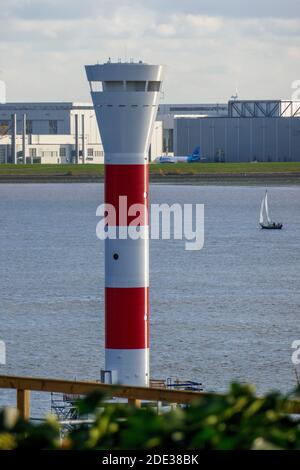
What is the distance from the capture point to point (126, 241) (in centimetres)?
2342

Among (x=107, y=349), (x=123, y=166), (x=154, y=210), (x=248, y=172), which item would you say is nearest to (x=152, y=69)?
(x=123, y=166)

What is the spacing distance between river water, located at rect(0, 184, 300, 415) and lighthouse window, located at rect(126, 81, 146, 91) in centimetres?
1375

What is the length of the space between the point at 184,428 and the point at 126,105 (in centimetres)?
1778

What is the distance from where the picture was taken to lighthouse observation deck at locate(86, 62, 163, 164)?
23672 millimetres

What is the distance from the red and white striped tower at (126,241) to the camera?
23.2 metres

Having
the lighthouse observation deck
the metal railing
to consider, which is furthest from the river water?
the metal railing

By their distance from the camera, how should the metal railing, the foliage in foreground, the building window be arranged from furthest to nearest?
the building window
the metal railing
the foliage in foreground

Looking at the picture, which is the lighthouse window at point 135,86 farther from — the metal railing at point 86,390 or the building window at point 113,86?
the metal railing at point 86,390

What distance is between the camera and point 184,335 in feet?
177

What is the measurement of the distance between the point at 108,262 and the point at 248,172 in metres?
170

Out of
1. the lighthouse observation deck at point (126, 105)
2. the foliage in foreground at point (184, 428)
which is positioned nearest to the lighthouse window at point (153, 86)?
the lighthouse observation deck at point (126, 105)

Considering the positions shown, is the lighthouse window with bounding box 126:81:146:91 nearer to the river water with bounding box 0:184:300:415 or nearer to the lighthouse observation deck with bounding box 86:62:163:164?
the lighthouse observation deck with bounding box 86:62:163:164
